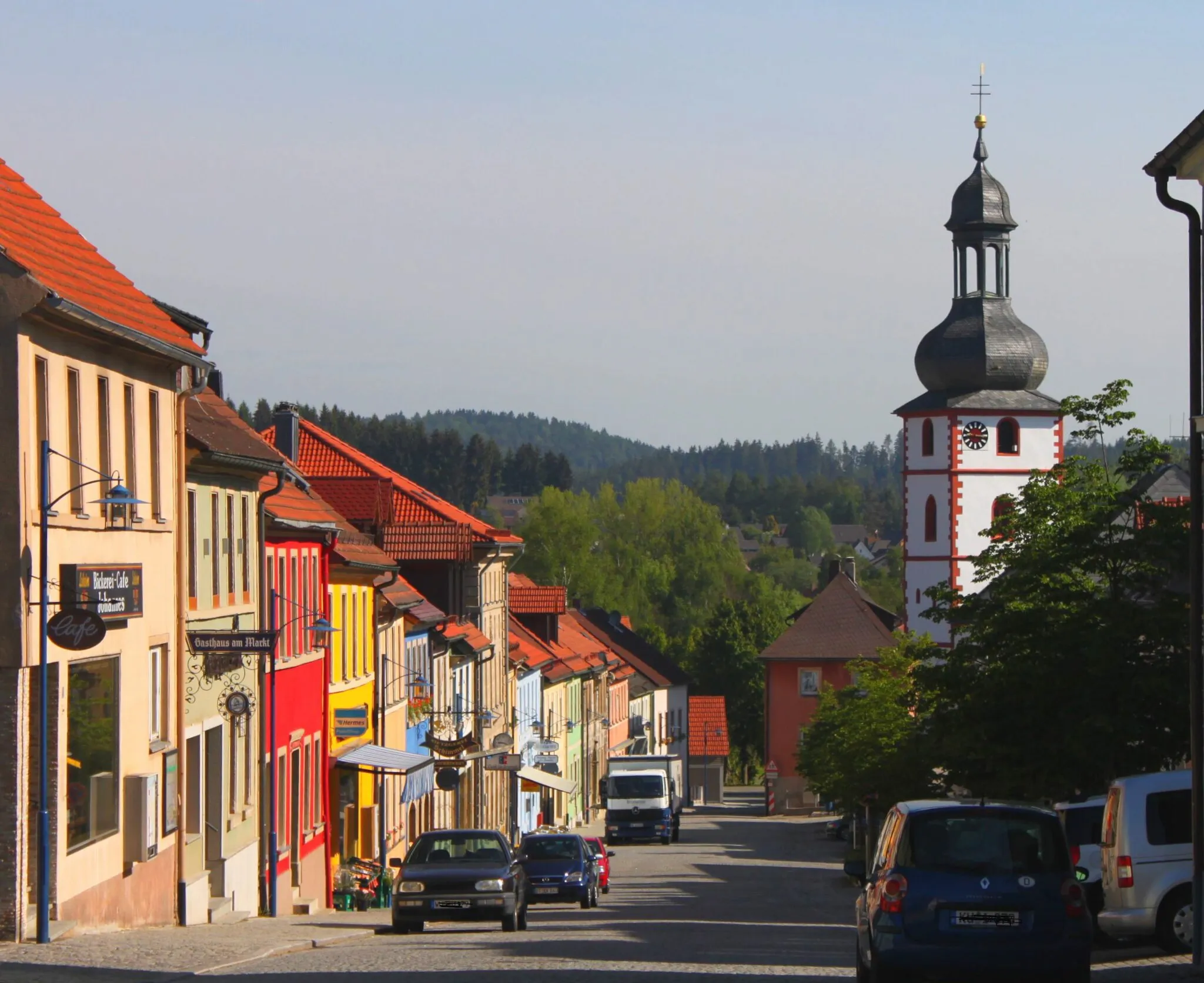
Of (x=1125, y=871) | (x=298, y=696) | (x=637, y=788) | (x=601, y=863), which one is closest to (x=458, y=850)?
(x=298, y=696)

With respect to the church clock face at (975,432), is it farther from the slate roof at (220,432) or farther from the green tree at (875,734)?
the slate roof at (220,432)

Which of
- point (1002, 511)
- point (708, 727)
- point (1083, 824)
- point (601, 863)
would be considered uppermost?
point (1002, 511)

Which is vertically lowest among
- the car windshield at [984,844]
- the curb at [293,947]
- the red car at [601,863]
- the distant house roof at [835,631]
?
the red car at [601,863]

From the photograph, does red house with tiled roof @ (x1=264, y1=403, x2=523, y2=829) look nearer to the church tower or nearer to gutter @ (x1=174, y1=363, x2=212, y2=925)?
gutter @ (x1=174, y1=363, x2=212, y2=925)

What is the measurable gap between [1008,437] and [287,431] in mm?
43668

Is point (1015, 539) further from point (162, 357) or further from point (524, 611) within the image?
point (524, 611)

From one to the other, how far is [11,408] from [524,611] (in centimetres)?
6094

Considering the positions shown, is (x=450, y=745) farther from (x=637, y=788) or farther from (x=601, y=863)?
(x=637, y=788)

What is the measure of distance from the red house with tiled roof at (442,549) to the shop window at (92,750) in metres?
22.4

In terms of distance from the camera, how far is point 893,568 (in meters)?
Result: 196

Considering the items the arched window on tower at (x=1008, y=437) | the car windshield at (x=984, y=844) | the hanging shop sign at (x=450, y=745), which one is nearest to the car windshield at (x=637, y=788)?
the arched window on tower at (x=1008, y=437)

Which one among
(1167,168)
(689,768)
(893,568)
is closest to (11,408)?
(1167,168)

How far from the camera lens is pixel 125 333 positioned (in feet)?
69.0

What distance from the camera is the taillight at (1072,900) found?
1506 cm
